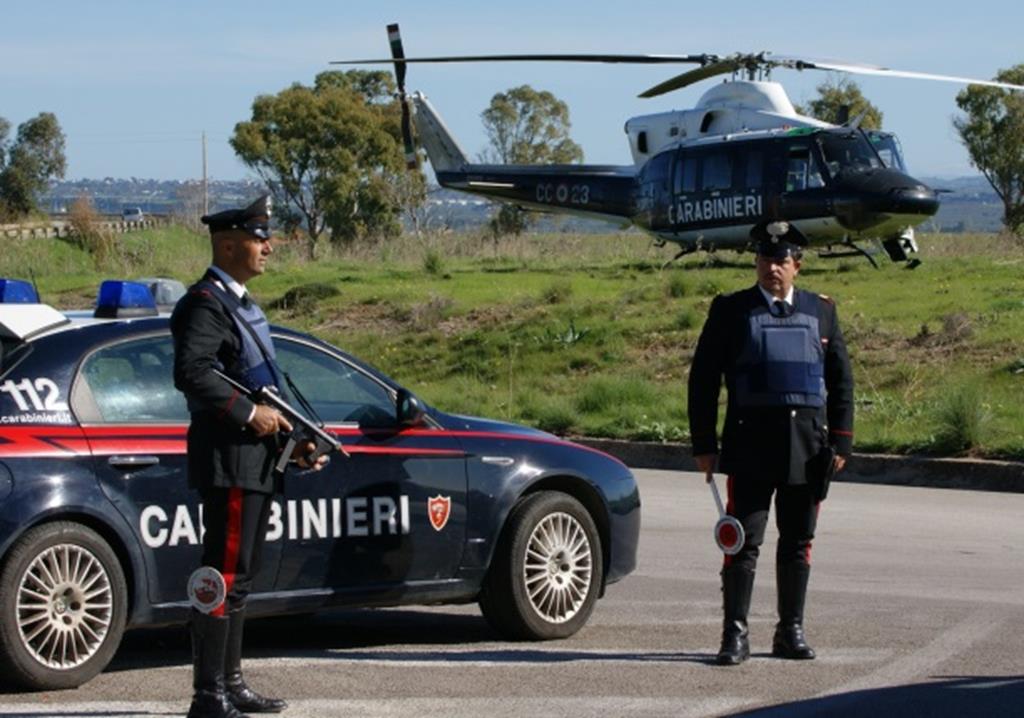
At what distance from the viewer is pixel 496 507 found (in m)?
8.87

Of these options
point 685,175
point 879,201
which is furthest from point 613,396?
point 685,175

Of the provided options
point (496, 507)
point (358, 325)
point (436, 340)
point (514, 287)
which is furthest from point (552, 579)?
point (514, 287)

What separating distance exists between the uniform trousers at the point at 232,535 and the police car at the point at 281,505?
2.57ft

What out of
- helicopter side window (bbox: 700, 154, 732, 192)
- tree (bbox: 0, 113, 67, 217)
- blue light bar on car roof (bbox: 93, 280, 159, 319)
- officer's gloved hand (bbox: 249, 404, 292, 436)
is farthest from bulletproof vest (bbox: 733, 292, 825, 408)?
tree (bbox: 0, 113, 67, 217)

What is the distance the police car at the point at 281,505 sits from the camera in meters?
7.59

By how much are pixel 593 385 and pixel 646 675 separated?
12.9 meters

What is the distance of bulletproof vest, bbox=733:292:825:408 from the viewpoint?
8.30m

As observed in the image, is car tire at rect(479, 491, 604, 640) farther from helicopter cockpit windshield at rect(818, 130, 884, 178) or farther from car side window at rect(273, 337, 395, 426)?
helicopter cockpit windshield at rect(818, 130, 884, 178)

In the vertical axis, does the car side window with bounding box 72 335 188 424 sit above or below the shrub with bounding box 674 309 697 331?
above

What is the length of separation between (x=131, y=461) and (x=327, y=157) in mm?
65908

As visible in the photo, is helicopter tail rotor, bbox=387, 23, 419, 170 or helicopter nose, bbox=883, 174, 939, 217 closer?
helicopter nose, bbox=883, 174, 939, 217

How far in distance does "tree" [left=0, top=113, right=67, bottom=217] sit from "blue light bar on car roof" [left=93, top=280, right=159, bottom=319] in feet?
278

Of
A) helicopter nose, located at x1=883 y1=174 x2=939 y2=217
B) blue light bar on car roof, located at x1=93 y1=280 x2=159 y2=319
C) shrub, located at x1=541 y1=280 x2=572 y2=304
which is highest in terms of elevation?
helicopter nose, located at x1=883 y1=174 x2=939 y2=217

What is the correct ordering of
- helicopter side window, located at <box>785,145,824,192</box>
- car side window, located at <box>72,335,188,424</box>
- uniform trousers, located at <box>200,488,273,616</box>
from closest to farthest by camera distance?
uniform trousers, located at <box>200,488,273,616</box>
car side window, located at <box>72,335,188,424</box>
helicopter side window, located at <box>785,145,824,192</box>
